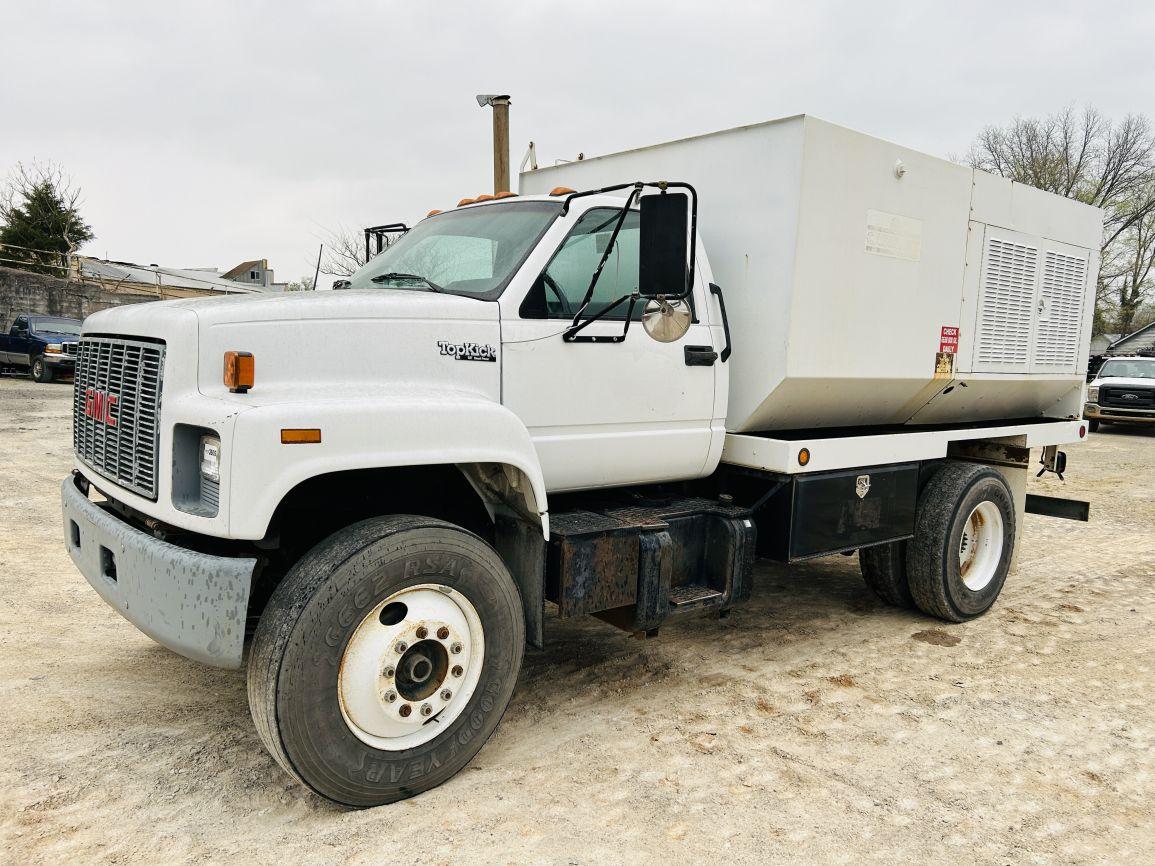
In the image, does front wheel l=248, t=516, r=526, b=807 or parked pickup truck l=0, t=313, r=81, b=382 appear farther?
parked pickup truck l=0, t=313, r=81, b=382

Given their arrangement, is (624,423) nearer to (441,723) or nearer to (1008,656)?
(441,723)

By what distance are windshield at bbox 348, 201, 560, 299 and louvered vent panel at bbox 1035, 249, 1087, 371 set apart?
387 centimetres

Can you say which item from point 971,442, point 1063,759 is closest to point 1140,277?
point 971,442

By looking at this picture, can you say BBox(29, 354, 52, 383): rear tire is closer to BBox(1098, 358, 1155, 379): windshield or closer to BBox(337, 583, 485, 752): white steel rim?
BBox(337, 583, 485, 752): white steel rim

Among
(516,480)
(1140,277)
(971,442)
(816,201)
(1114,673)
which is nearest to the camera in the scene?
(516,480)

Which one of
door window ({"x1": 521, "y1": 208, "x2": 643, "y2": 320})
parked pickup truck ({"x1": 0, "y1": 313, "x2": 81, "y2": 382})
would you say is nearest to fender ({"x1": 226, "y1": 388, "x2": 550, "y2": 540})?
door window ({"x1": 521, "y1": 208, "x2": 643, "y2": 320})

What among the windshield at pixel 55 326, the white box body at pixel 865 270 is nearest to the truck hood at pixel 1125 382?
the white box body at pixel 865 270

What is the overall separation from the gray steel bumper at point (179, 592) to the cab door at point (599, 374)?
1.34 metres

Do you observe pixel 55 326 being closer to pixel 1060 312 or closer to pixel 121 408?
pixel 121 408

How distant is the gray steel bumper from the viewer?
3.04m

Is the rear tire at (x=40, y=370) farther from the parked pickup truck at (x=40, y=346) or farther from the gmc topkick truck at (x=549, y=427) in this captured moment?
the gmc topkick truck at (x=549, y=427)

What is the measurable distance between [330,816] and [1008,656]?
13.0 feet

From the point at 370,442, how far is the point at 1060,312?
5.27 meters

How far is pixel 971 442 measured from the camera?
6324mm
